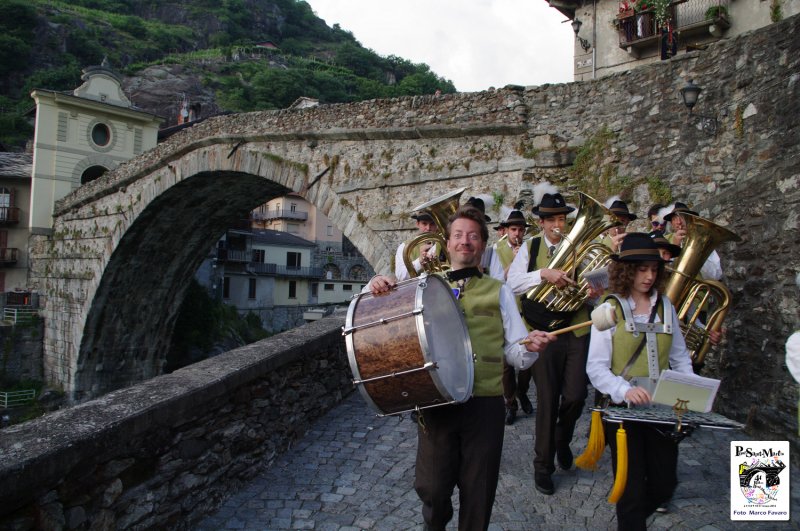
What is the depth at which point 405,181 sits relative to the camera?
9.94 meters

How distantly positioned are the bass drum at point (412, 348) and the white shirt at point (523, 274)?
48.7 inches

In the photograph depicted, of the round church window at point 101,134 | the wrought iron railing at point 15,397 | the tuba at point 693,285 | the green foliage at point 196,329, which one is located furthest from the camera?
the green foliage at point 196,329

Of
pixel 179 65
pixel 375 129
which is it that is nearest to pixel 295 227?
pixel 179 65

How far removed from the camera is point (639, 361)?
2682 millimetres

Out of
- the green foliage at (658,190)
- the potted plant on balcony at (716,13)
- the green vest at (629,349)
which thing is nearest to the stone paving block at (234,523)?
the green vest at (629,349)

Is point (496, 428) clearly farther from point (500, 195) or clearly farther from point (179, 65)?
point (179, 65)

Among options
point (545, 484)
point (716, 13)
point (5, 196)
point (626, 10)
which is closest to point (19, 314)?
point (5, 196)

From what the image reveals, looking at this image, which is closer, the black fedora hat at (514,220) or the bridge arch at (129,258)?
the black fedora hat at (514,220)

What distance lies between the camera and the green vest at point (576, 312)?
3.88 meters

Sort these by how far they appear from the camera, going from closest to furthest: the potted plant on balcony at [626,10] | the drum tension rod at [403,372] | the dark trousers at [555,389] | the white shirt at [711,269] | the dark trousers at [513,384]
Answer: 1. the drum tension rod at [403,372]
2. the dark trousers at [555,389]
3. the white shirt at [711,269]
4. the dark trousers at [513,384]
5. the potted plant on balcony at [626,10]

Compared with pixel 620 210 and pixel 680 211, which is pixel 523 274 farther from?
pixel 620 210

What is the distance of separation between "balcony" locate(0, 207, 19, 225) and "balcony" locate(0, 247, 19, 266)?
107 centimetres

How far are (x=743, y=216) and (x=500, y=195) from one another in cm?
379

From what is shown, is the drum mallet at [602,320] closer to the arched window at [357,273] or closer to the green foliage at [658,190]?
the green foliage at [658,190]
